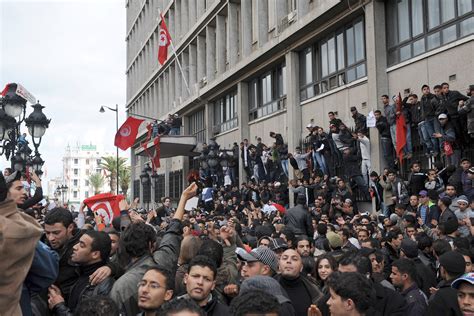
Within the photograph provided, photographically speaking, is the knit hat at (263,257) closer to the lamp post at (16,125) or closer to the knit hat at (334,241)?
the knit hat at (334,241)

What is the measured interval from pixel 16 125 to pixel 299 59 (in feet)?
42.5

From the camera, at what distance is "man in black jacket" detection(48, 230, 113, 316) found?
426cm

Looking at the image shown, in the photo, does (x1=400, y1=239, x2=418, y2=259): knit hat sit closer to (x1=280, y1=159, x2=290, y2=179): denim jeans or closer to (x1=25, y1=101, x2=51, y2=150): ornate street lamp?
(x1=25, y1=101, x2=51, y2=150): ornate street lamp

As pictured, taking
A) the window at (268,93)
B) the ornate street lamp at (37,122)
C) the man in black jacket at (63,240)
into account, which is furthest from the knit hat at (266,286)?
the window at (268,93)

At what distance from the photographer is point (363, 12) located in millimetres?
17703

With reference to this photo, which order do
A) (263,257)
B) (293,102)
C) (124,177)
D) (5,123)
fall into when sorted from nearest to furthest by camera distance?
(263,257) < (5,123) < (293,102) < (124,177)

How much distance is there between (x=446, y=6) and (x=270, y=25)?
11329 mm

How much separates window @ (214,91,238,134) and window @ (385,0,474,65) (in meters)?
14.2

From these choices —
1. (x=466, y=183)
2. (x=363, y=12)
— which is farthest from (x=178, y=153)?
(x=466, y=183)

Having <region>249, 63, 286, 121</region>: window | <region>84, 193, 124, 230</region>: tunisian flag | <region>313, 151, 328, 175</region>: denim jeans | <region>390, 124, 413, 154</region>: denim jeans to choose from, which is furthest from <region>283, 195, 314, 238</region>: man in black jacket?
<region>249, 63, 286, 121</region>: window

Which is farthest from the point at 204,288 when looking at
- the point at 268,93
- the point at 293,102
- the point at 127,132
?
the point at 268,93

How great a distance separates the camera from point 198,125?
37.4m

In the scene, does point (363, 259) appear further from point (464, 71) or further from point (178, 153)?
point (178, 153)

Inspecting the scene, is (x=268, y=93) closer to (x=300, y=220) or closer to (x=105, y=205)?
(x=300, y=220)
